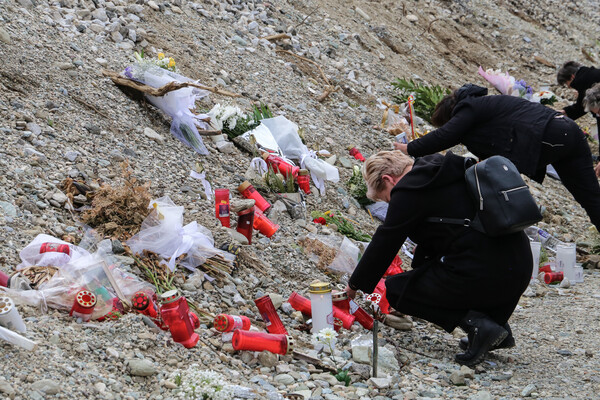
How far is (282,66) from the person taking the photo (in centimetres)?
754

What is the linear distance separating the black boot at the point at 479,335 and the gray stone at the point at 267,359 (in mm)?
968

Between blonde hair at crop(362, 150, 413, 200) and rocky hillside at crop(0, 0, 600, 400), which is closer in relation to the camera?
rocky hillside at crop(0, 0, 600, 400)

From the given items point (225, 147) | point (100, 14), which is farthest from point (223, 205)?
point (100, 14)

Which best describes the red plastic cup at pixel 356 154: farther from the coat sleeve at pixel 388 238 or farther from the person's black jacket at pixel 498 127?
the coat sleeve at pixel 388 238

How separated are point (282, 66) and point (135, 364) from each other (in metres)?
5.19

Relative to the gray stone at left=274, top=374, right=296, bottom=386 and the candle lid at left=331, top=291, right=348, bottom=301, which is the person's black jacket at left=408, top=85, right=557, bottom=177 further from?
the gray stone at left=274, top=374, right=296, bottom=386

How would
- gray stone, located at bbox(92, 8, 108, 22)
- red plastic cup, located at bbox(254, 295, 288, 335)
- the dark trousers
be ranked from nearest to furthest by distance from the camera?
red plastic cup, located at bbox(254, 295, 288, 335) → the dark trousers → gray stone, located at bbox(92, 8, 108, 22)

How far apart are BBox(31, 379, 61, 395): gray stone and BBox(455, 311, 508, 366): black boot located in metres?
1.97

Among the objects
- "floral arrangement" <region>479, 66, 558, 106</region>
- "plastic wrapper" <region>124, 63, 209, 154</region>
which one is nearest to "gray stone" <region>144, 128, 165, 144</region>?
"plastic wrapper" <region>124, 63, 209, 154</region>

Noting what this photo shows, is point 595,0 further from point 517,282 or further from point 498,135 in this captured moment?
point 517,282

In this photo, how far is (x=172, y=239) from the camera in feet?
12.7

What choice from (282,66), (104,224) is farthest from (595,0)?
(104,224)

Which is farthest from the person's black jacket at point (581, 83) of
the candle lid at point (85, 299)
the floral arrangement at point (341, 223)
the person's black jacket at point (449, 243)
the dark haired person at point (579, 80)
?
the candle lid at point (85, 299)

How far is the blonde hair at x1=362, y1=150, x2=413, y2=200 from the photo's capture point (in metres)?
3.58
